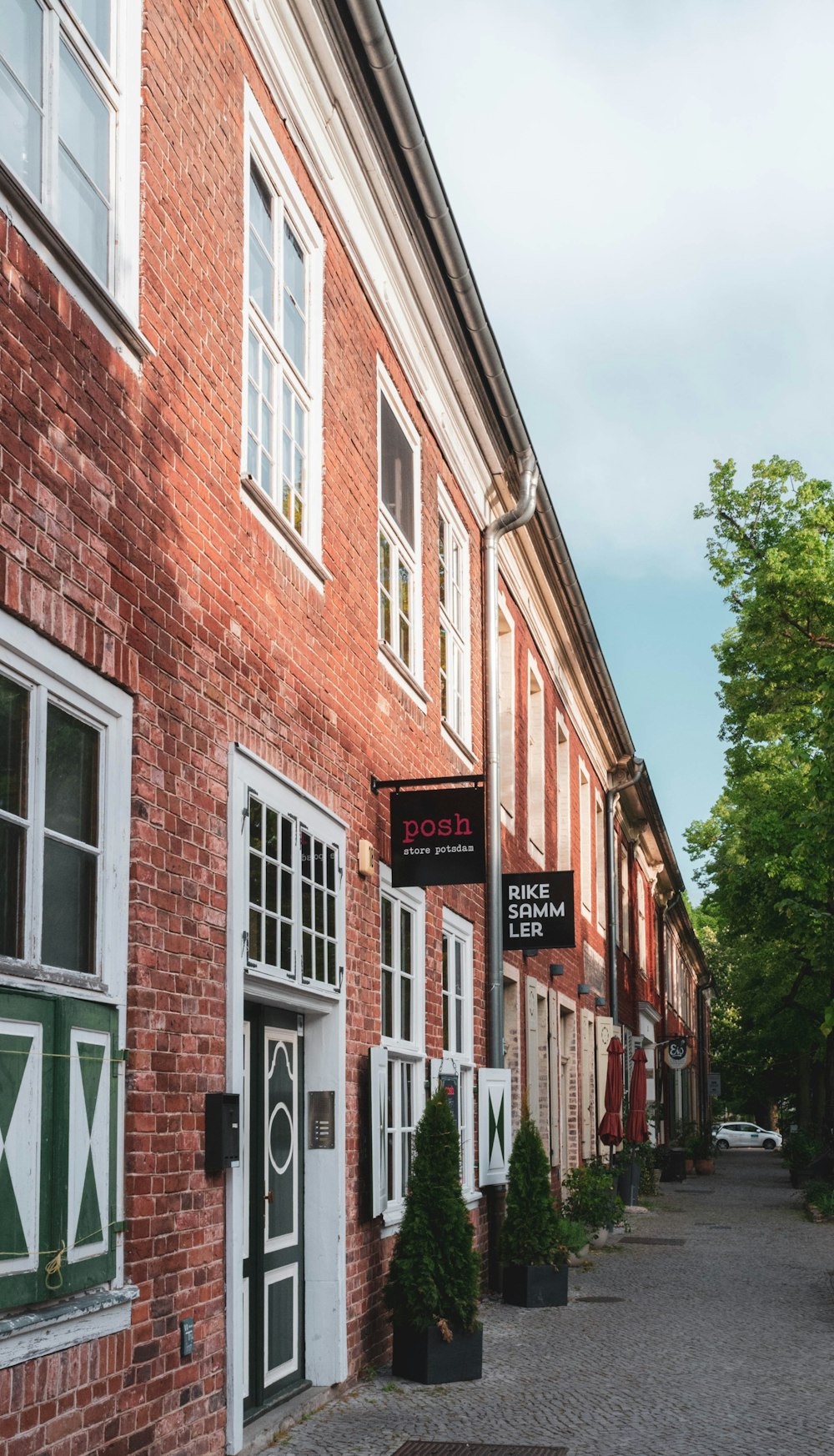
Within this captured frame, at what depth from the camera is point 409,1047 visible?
10.1 meters

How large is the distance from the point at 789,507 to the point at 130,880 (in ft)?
61.4

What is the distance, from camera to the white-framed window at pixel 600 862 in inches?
952

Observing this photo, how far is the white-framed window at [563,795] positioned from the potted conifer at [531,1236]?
794 centimetres

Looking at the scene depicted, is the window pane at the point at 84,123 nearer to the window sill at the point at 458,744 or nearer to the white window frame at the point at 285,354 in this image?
the white window frame at the point at 285,354

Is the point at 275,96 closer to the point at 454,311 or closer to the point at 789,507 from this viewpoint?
the point at 454,311

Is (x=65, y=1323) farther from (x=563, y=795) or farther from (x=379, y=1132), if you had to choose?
(x=563, y=795)

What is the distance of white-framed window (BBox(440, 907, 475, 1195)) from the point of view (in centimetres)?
1166

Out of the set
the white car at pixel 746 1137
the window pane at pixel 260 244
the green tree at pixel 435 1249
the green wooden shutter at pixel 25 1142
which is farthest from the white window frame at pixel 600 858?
the white car at pixel 746 1137

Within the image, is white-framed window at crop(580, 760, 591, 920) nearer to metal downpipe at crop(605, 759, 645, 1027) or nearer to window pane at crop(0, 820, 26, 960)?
metal downpipe at crop(605, 759, 645, 1027)

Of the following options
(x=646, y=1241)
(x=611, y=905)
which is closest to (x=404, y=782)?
(x=646, y=1241)

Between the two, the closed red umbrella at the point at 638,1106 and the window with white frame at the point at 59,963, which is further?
the closed red umbrella at the point at 638,1106

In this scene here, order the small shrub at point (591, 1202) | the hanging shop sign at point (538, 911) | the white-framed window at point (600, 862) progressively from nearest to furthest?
the hanging shop sign at point (538, 911) < the small shrub at point (591, 1202) < the white-framed window at point (600, 862)

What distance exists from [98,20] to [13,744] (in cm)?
286

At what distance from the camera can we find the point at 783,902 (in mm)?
20000
